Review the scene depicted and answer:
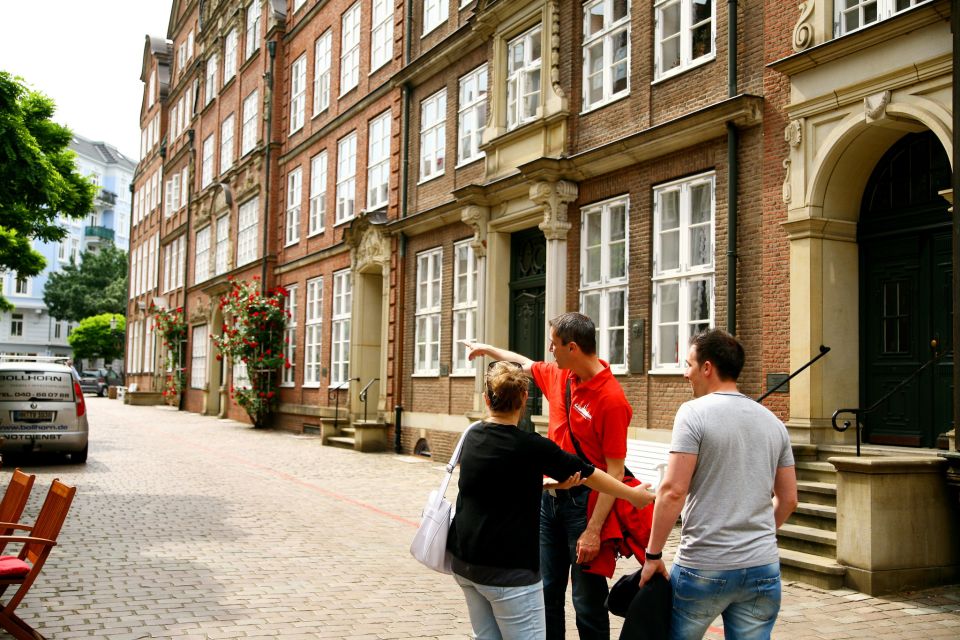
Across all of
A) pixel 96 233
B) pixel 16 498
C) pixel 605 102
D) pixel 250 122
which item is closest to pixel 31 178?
pixel 605 102

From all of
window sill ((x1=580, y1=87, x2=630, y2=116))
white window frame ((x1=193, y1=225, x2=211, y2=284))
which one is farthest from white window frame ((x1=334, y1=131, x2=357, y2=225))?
white window frame ((x1=193, y1=225, x2=211, y2=284))

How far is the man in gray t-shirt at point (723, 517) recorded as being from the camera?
3.62 metres

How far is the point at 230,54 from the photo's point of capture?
36.1 m

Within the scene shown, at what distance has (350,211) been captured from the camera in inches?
958

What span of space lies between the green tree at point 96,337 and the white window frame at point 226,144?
40715mm

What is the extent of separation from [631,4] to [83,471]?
442 inches

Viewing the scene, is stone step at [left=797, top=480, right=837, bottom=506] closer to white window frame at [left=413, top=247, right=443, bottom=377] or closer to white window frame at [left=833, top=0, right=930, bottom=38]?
white window frame at [left=833, top=0, right=930, bottom=38]

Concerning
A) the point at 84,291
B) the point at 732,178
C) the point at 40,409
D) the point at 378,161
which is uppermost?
the point at 84,291

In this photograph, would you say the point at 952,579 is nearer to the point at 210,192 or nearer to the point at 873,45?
the point at 873,45

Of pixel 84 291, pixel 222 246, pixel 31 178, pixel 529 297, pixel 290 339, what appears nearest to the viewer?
pixel 31 178

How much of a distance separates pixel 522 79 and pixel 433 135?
13.3ft

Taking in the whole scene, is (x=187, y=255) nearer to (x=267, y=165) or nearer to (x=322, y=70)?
(x=267, y=165)

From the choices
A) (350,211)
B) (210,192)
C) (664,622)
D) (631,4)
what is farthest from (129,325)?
(664,622)

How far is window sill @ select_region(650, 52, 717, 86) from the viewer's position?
12334 mm
